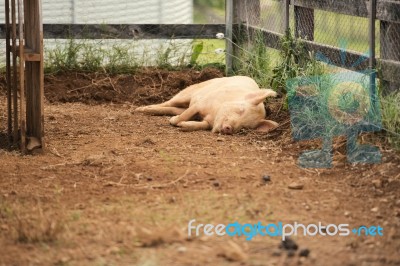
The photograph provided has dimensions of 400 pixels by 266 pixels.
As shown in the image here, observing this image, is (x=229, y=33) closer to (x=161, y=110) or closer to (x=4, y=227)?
(x=161, y=110)

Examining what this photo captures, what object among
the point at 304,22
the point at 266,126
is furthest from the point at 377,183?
the point at 304,22

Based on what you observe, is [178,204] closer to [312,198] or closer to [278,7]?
[312,198]

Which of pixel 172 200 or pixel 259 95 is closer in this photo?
pixel 172 200

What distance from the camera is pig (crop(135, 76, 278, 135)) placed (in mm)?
8445

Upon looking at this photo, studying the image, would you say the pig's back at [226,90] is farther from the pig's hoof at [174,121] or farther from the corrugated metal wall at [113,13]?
→ the corrugated metal wall at [113,13]

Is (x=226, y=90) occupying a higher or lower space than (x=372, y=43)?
lower

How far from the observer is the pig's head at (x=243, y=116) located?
838cm

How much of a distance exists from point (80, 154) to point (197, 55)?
13.2 feet

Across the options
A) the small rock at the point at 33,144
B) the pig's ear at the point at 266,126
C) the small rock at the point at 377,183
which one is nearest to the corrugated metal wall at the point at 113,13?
the pig's ear at the point at 266,126

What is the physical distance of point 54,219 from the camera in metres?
→ 5.41

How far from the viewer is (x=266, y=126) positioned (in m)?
8.42

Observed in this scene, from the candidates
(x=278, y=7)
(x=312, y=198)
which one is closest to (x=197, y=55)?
(x=278, y=7)

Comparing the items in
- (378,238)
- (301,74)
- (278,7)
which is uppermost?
(278,7)

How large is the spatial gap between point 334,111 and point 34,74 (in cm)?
267
